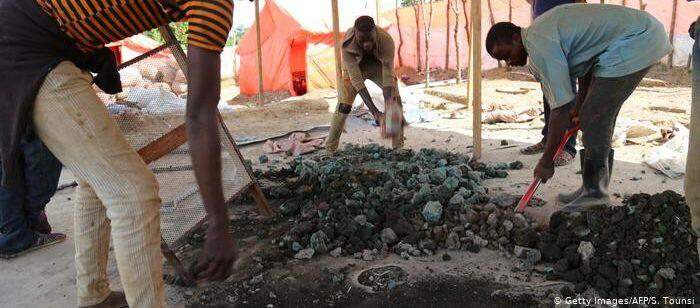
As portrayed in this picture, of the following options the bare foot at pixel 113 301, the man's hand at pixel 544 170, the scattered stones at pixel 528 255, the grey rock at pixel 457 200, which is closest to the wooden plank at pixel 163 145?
the bare foot at pixel 113 301

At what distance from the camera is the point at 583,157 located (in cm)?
395

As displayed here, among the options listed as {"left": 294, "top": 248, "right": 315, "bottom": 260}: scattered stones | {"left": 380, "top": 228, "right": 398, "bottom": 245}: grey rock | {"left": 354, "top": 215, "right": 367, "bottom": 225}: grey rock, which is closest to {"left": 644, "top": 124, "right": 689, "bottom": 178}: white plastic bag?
{"left": 380, "top": 228, "right": 398, "bottom": 245}: grey rock

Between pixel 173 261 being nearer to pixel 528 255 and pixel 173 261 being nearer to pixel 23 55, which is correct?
pixel 23 55

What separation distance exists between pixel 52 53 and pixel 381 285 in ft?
6.23

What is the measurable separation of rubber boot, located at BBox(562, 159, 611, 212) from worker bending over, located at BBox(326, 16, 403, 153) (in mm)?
2303

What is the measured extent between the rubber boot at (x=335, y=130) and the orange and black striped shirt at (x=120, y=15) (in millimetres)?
3958

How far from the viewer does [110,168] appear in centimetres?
191

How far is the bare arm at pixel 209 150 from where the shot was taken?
1494 mm

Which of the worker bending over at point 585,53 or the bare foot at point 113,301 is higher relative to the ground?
the worker bending over at point 585,53

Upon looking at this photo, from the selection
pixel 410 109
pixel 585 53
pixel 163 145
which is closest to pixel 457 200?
→ pixel 585 53

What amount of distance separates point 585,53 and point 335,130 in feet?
10.2

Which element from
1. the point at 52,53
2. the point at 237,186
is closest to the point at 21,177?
the point at 52,53

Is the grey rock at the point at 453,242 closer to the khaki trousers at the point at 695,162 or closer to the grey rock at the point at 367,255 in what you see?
the grey rock at the point at 367,255

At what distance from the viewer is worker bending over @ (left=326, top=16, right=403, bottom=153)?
5180 millimetres
